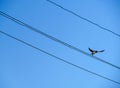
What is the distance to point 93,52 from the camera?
8.38 meters

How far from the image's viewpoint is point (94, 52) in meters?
8.42

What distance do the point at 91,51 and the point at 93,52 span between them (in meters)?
0.11

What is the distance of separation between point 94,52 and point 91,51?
108 mm

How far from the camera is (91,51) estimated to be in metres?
8.46

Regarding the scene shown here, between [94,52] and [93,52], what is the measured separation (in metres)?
0.06
